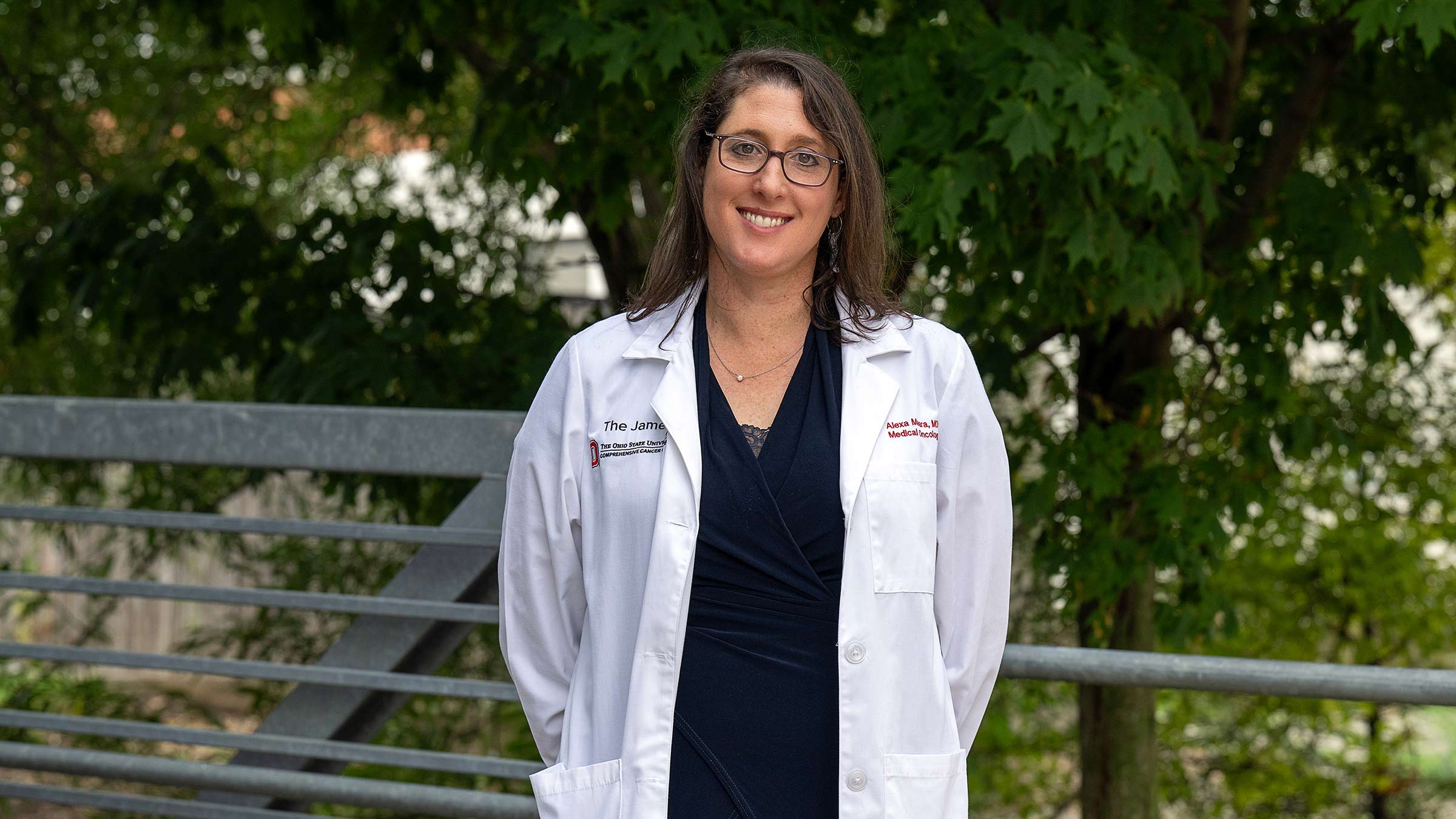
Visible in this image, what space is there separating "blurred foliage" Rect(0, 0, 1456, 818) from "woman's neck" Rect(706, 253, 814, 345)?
0.49 metres

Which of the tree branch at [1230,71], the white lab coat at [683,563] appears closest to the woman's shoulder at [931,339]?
the white lab coat at [683,563]

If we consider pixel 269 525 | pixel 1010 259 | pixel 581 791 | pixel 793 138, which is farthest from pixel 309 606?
pixel 1010 259

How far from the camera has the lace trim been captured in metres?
2.06

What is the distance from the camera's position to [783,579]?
2.00 metres

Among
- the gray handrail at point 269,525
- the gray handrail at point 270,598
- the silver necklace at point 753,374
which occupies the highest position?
the silver necklace at point 753,374

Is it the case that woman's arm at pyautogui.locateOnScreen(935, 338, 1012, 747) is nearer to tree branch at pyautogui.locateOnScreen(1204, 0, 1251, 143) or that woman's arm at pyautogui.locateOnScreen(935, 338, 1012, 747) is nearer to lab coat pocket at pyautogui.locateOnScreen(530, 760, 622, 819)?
lab coat pocket at pyautogui.locateOnScreen(530, 760, 622, 819)

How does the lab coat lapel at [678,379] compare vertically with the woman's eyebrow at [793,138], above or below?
below

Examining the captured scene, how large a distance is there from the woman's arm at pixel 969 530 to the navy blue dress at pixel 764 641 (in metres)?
0.19

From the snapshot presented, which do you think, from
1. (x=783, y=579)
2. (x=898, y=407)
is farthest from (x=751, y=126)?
(x=783, y=579)

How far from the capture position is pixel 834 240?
2256mm

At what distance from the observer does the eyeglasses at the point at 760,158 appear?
206cm

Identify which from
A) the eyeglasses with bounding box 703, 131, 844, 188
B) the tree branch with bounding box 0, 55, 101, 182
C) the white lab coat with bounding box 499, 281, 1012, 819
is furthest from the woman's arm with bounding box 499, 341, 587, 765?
the tree branch with bounding box 0, 55, 101, 182

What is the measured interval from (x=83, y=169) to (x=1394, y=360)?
5875 mm

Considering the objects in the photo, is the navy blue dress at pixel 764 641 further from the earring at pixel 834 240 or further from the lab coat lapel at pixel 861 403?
the earring at pixel 834 240
